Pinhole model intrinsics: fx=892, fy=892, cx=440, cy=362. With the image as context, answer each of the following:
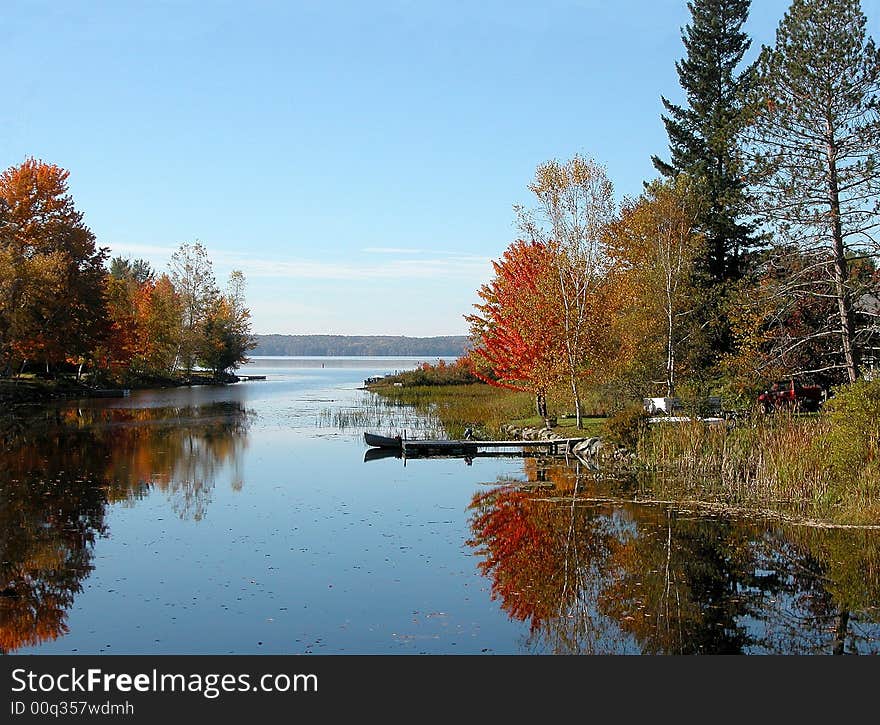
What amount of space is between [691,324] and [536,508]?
19.0m

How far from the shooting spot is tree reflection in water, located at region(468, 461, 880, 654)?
10125 mm

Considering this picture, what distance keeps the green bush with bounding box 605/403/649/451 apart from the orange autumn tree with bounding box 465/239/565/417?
19.5 feet

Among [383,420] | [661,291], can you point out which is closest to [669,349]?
[661,291]

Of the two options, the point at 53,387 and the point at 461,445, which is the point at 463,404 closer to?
the point at 461,445

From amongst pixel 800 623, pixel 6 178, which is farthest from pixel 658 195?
pixel 6 178

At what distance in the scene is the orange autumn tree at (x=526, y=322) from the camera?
3216 cm

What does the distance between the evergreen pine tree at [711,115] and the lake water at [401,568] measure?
16.8 meters

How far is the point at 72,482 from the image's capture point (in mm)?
21578

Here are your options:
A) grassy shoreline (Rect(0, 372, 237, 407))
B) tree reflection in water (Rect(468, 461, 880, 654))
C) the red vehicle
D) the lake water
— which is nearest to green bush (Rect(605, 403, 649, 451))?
the lake water

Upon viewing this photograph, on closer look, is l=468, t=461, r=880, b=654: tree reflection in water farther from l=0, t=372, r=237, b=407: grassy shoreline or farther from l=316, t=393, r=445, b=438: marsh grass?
l=0, t=372, r=237, b=407: grassy shoreline

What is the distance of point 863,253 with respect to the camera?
2445 centimetres
